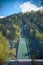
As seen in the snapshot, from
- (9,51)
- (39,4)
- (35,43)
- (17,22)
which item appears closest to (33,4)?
(39,4)

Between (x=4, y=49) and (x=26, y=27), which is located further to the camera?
(x=26, y=27)

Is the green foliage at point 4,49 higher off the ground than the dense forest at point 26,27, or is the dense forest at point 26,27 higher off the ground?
the dense forest at point 26,27

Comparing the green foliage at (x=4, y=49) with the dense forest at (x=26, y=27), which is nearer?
the green foliage at (x=4, y=49)

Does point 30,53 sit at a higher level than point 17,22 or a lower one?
lower

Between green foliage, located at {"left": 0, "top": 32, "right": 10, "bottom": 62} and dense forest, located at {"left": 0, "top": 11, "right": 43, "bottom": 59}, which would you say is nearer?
green foliage, located at {"left": 0, "top": 32, "right": 10, "bottom": 62}

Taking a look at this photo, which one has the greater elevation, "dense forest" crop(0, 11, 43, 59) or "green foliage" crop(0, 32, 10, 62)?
"dense forest" crop(0, 11, 43, 59)

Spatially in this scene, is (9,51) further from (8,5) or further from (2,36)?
(8,5)

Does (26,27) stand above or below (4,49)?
above

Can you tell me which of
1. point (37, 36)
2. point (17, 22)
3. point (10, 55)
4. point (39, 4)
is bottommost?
point (10, 55)
